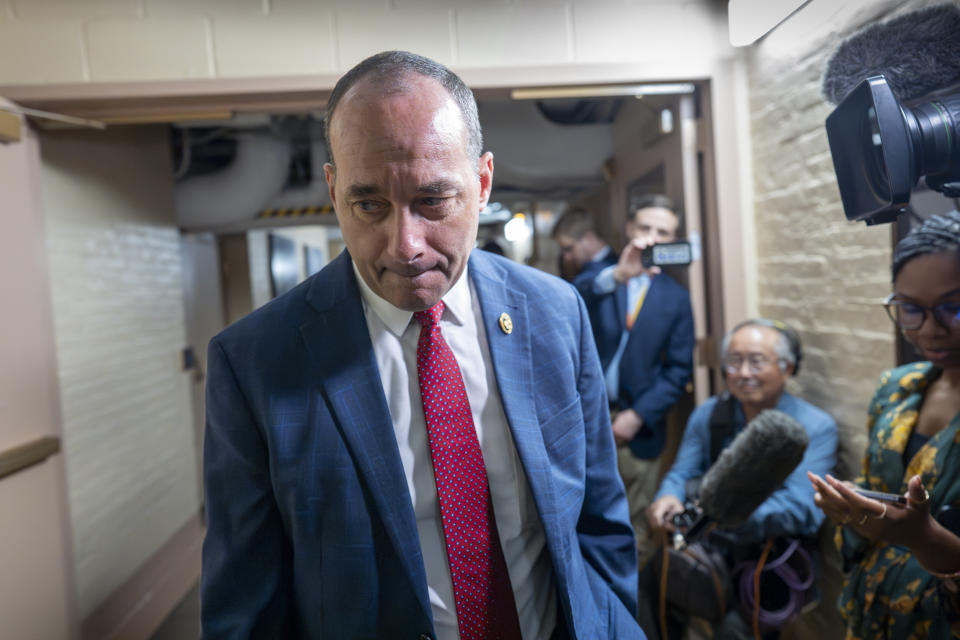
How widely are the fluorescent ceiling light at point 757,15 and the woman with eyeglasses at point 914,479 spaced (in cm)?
42

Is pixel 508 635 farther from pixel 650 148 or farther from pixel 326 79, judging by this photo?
pixel 650 148

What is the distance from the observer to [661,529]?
2.00 metres

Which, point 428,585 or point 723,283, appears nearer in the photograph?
point 428,585

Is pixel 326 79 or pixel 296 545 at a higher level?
pixel 326 79

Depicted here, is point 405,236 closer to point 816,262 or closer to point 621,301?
point 816,262

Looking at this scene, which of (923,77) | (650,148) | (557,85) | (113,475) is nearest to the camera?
(923,77)

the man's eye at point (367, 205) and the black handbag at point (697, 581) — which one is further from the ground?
the man's eye at point (367, 205)

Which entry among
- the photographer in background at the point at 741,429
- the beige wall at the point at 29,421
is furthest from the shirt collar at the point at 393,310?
the beige wall at the point at 29,421

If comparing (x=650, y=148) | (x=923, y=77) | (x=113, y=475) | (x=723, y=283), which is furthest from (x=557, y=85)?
(x=113, y=475)

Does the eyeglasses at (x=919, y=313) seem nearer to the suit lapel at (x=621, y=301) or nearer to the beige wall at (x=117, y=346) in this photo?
the suit lapel at (x=621, y=301)

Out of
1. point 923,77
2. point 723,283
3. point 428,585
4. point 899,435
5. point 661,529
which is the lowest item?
point 661,529

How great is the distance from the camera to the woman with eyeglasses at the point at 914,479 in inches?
38.4

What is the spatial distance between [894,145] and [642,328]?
1524mm

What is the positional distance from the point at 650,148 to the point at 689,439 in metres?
1.28
